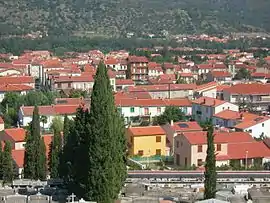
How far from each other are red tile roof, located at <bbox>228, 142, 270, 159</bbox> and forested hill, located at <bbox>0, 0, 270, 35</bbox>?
8756 cm

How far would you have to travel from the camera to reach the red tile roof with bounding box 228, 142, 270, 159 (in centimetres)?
2870

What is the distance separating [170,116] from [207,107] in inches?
122

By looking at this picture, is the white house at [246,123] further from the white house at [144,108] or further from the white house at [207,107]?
the white house at [144,108]

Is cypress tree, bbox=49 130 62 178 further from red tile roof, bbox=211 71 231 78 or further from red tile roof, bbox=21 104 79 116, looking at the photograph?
red tile roof, bbox=211 71 231 78

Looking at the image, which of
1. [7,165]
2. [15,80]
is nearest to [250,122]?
[7,165]

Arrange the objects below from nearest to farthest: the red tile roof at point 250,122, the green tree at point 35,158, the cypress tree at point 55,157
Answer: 1. the green tree at point 35,158
2. the cypress tree at point 55,157
3. the red tile roof at point 250,122

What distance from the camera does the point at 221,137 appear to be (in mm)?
29344

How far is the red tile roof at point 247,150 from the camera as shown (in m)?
28.7

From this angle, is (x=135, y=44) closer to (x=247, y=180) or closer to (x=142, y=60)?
(x=142, y=60)

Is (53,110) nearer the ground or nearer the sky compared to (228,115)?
nearer the ground

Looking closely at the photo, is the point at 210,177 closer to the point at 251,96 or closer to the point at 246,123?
the point at 246,123

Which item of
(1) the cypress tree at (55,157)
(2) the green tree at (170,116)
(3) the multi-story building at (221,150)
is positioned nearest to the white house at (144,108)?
(2) the green tree at (170,116)

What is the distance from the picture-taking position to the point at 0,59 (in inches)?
3209

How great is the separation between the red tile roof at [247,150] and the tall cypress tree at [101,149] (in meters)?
10.1
